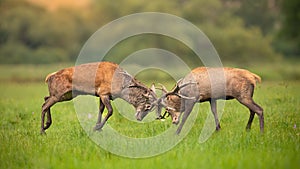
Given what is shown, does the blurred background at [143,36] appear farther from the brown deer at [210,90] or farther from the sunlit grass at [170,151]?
the brown deer at [210,90]

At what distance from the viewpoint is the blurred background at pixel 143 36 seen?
47.9m

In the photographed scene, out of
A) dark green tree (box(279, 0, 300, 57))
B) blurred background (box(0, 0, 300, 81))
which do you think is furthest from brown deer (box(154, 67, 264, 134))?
dark green tree (box(279, 0, 300, 57))

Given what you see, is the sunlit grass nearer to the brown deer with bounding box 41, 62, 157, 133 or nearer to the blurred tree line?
the brown deer with bounding box 41, 62, 157, 133

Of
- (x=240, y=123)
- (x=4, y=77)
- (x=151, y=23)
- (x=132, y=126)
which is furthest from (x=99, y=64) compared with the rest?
(x=151, y=23)

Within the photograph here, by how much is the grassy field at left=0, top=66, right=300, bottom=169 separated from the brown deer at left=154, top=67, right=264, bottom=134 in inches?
19.8

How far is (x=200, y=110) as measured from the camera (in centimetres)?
1600

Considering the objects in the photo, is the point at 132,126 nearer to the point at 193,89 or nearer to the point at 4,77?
the point at 193,89

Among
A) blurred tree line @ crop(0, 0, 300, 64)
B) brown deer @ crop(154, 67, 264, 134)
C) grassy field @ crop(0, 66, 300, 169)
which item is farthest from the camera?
blurred tree line @ crop(0, 0, 300, 64)

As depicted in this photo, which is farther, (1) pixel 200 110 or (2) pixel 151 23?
(2) pixel 151 23

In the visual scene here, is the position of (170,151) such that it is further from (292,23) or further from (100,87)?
(292,23)

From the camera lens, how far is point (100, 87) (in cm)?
1291

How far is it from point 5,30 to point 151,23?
12.6 metres

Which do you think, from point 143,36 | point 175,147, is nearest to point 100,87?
point 175,147

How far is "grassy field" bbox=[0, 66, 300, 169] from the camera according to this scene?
9.03m
